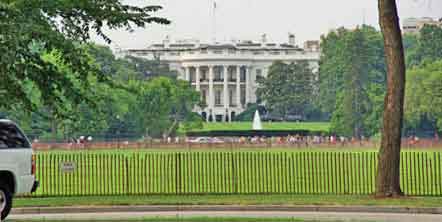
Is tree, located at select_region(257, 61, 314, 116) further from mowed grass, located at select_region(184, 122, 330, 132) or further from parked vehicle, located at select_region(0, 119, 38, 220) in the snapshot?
parked vehicle, located at select_region(0, 119, 38, 220)

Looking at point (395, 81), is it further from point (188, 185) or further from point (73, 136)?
point (73, 136)

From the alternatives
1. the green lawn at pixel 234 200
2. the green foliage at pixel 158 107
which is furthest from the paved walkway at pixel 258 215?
the green foliage at pixel 158 107

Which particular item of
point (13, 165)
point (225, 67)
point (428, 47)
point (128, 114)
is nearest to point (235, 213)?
point (13, 165)

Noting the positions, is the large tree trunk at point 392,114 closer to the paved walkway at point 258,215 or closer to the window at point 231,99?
the paved walkway at point 258,215

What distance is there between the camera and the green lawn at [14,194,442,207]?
1057 inches

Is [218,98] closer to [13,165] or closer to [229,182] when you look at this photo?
[229,182]

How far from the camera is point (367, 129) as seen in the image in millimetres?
114375

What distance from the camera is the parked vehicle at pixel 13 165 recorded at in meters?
21.1

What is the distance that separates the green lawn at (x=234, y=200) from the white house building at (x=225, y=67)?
14620 cm

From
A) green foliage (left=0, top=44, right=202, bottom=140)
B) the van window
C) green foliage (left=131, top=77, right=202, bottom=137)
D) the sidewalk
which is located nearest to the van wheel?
the van window

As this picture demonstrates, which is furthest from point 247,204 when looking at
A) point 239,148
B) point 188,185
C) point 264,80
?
point 264,80

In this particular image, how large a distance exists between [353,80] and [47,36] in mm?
108847

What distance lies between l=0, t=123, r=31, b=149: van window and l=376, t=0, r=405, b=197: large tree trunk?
1034 centimetres

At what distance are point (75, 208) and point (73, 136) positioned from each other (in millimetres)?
74655
